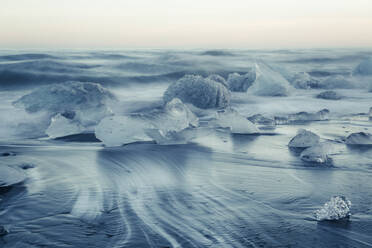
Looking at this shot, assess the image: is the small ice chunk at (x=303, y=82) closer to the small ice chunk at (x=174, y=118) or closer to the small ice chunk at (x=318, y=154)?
→ the small ice chunk at (x=174, y=118)

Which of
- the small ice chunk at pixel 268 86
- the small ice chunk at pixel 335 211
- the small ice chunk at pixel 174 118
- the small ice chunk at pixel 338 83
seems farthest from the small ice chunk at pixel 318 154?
the small ice chunk at pixel 338 83

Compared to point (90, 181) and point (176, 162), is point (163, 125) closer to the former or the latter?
point (176, 162)

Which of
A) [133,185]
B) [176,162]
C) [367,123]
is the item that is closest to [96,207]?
[133,185]

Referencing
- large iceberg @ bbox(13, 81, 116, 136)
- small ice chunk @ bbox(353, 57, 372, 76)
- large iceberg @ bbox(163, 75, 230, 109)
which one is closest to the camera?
large iceberg @ bbox(13, 81, 116, 136)

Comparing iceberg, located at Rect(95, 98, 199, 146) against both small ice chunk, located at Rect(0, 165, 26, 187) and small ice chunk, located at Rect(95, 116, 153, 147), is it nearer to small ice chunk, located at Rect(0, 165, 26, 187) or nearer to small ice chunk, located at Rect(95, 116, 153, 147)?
small ice chunk, located at Rect(95, 116, 153, 147)

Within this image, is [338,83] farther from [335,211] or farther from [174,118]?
[335,211]

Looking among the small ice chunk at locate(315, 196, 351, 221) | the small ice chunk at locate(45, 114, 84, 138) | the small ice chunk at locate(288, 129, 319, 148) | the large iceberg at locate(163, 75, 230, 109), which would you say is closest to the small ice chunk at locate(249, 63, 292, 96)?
the large iceberg at locate(163, 75, 230, 109)

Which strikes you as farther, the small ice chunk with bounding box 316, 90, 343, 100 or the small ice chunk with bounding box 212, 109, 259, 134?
the small ice chunk with bounding box 316, 90, 343, 100
